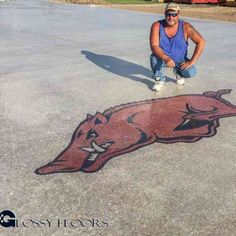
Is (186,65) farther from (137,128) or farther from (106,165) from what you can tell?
(106,165)

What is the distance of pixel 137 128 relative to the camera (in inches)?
177

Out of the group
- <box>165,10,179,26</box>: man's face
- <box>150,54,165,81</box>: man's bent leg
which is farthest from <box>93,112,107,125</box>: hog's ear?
<box>165,10,179,26</box>: man's face

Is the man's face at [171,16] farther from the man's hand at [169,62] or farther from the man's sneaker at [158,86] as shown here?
the man's sneaker at [158,86]

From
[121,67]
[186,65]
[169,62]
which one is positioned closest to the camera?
[169,62]

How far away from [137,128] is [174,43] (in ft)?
6.40

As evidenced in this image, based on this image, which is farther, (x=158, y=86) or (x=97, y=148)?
(x=158, y=86)

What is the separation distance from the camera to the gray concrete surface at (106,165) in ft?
9.41

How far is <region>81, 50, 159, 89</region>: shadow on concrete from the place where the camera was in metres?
6.88

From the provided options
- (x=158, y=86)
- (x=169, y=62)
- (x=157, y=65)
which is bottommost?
(x=158, y=86)

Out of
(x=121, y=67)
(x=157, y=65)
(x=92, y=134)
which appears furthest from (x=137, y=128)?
(x=121, y=67)

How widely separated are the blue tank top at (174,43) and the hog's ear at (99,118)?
1683mm

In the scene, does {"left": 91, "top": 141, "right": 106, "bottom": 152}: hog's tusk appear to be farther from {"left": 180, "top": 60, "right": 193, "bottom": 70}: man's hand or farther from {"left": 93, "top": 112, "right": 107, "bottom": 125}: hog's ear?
{"left": 180, "top": 60, "right": 193, "bottom": 70}: man's hand

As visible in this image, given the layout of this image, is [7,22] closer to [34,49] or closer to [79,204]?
[34,49]

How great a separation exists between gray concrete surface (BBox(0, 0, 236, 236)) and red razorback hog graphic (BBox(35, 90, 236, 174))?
0.40 feet
